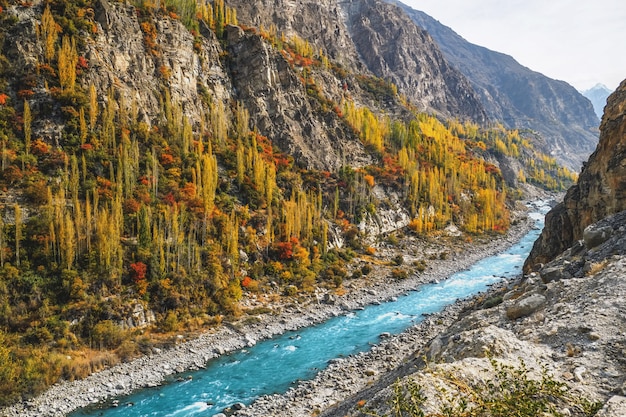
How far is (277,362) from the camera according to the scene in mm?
26922

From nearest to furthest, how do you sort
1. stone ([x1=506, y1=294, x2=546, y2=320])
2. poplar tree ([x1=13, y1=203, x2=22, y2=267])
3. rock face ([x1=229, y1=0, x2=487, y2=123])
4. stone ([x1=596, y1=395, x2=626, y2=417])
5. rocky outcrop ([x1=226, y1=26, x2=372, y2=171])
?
stone ([x1=596, y1=395, x2=626, y2=417]) < stone ([x1=506, y1=294, x2=546, y2=320]) < poplar tree ([x1=13, y1=203, x2=22, y2=267]) < rocky outcrop ([x1=226, y1=26, x2=372, y2=171]) < rock face ([x1=229, y1=0, x2=487, y2=123])

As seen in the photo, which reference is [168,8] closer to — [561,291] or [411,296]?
[411,296]

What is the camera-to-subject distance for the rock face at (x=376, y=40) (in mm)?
117500

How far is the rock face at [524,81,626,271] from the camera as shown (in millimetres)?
22250

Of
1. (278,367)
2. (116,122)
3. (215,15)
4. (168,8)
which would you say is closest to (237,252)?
(278,367)

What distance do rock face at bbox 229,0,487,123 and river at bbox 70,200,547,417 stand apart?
313 ft

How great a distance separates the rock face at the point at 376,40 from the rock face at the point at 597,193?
324 feet

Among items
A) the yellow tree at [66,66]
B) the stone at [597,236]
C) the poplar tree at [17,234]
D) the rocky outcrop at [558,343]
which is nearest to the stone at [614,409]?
the rocky outcrop at [558,343]

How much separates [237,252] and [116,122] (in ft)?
75.9

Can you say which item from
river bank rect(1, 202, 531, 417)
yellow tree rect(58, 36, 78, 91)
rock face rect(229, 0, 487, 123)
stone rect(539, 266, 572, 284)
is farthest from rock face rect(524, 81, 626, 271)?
rock face rect(229, 0, 487, 123)

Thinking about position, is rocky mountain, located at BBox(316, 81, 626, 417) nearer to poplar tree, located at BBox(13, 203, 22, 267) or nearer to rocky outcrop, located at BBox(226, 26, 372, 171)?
poplar tree, located at BBox(13, 203, 22, 267)

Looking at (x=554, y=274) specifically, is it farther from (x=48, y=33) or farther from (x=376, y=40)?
(x=376, y=40)

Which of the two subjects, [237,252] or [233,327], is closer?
[233,327]

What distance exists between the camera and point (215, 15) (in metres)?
75.4
